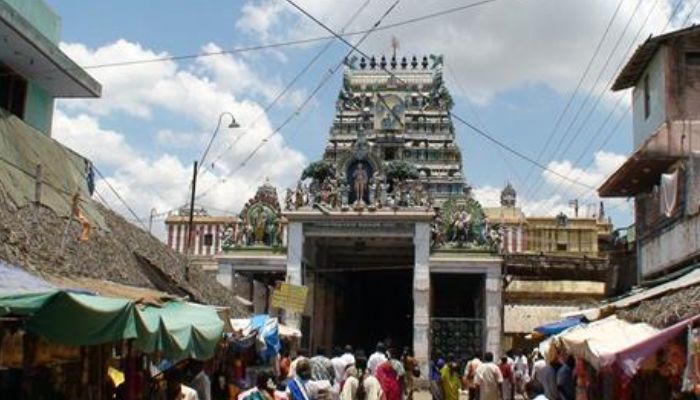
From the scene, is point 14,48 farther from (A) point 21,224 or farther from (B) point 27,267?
(B) point 27,267

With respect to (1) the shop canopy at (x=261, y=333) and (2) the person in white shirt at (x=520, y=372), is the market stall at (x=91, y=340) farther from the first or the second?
(2) the person in white shirt at (x=520, y=372)

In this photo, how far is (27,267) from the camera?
8.93 metres

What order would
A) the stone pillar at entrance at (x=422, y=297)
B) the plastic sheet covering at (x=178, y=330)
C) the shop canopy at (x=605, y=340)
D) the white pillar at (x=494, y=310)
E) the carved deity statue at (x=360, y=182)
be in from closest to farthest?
the plastic sheet covering at (x=178, y=330), the shop canopy at (x=605, y=340), the stone pillar at entrance at (x=422, y=297), the white pillar at (x=494, y=310), the carved deity statue at (x=360, y=182)

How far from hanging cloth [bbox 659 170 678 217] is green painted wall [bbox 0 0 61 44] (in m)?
12.7

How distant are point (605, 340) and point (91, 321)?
5.67 metres

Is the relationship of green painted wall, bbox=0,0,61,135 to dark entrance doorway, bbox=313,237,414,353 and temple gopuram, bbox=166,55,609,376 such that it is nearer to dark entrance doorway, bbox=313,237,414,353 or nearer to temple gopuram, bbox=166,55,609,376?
temple gopuram, bbox=166,55,609,376

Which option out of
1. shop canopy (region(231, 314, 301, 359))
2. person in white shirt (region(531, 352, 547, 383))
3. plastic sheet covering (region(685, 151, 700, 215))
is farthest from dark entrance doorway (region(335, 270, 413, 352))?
plastic sheet covering (region(685, 151, 700, 215))

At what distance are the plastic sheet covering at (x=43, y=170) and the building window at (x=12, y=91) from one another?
1.80m

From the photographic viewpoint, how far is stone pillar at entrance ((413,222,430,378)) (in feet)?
105

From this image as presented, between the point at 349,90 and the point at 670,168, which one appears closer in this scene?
the point at 670,168

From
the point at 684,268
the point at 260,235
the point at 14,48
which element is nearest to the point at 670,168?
the point at 684,268

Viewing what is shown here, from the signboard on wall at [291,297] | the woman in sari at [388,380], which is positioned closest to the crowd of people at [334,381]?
the woman in sari at [388,380]

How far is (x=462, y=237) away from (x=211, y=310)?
76.5 ft

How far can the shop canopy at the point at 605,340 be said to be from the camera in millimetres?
8820
